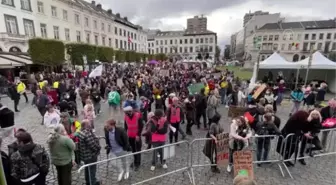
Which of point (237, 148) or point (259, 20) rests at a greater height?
point (259, 20)

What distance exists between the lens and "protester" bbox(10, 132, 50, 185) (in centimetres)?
341

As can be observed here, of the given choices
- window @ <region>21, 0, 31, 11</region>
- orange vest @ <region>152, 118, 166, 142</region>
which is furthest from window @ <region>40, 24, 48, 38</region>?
orange vest @ <region>152, 118, 166, 142</region>

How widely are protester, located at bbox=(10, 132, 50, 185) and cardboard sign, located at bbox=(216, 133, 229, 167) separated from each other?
3984 millimetres

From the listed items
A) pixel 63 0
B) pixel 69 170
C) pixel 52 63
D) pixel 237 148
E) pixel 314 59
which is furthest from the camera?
pixel 63 0

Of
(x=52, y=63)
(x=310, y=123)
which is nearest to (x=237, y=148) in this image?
(x=310, y=123)

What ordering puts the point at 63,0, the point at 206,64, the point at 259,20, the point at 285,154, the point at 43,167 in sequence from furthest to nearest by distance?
the point at 259,20 → the point at 206,64 → the point at 63,0 → the point at 285,154 → the point at 43,167

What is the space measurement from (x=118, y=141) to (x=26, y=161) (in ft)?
6.11

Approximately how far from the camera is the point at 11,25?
2423 centimetres

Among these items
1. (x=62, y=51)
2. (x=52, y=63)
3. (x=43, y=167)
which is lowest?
(x=43, y=167)

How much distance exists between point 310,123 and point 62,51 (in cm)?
2673

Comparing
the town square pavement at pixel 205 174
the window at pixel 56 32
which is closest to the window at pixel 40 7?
the window at pixel 56 32

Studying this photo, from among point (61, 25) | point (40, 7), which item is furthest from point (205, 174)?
point (61, 25)

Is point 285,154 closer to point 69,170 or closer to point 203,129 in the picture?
point 203,129

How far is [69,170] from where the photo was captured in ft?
14.1
